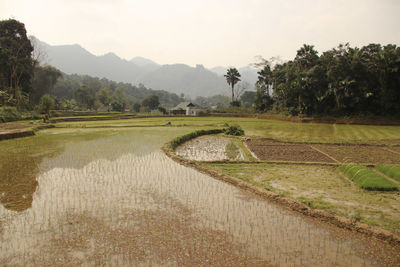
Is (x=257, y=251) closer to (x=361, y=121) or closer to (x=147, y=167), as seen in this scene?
(x=147, y=167)

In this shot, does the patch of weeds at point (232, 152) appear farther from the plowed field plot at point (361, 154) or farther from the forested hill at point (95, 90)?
the forested hill at point (95, 90)

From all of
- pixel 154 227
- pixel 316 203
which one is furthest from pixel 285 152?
pixel 154 227

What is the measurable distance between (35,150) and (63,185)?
6.05 meters

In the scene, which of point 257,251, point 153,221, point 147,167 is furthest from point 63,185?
point 257,251

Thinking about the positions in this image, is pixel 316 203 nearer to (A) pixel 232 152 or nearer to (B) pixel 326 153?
(A) pixel 232 152

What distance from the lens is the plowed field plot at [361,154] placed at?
9875 mm

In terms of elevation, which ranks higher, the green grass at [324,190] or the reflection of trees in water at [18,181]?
the reflection of trees in water at [18,181]

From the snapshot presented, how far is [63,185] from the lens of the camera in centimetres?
679

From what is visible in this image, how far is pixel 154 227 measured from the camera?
15.0 feet

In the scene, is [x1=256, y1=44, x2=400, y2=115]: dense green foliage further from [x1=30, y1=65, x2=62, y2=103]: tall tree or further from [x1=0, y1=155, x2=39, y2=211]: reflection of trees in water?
[x1=30, y1=65, x2=62, y2=103]: tall tree

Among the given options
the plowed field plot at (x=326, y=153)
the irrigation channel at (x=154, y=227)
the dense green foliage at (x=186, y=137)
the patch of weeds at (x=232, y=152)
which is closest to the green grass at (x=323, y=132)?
the plowed field plot at (x=326, y=153)

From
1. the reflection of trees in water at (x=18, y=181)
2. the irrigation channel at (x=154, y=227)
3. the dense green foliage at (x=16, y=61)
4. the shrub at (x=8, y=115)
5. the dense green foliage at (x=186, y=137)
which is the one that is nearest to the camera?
the irrigation channel at (x=154, y=227)

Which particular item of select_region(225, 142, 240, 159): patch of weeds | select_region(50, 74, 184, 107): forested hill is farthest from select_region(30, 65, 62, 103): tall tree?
select_region(225, 142, 240, 159): patch of weeds

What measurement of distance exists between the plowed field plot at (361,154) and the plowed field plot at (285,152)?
0.63 metres
